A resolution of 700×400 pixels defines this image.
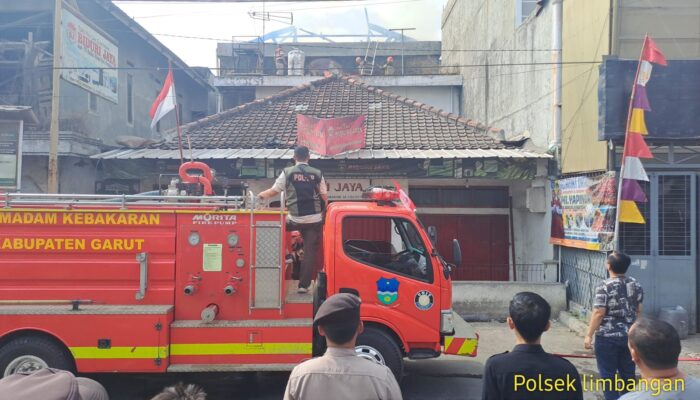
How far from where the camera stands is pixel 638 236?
8.73m

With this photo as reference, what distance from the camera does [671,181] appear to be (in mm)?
8695

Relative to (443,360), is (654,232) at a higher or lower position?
higher

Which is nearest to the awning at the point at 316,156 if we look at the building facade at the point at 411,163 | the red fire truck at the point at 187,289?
the building facade at the point at 411,163

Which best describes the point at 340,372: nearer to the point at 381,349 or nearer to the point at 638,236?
the point at 381,349

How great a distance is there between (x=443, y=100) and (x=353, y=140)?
8220 millimetres

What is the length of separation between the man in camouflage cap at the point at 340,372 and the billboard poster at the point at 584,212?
7150 mm

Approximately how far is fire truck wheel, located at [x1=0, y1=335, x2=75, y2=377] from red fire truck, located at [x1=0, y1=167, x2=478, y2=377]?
0.01 m

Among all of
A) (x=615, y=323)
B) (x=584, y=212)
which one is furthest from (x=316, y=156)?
(x=615, y=323)

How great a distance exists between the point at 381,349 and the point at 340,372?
323 cm

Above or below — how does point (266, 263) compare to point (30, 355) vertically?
above

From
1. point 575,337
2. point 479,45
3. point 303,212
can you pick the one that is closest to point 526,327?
point 303,212

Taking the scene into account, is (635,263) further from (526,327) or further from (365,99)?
(365,99)

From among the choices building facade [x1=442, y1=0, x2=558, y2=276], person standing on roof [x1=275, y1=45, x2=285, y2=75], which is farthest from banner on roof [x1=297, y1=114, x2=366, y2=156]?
person standing on roof [x1=275, y1=45, x2=285, y2=75]

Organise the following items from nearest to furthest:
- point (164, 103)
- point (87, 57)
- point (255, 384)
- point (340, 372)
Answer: point (340, 372), point (255, 384), point (164, 103), point (87, 57)
